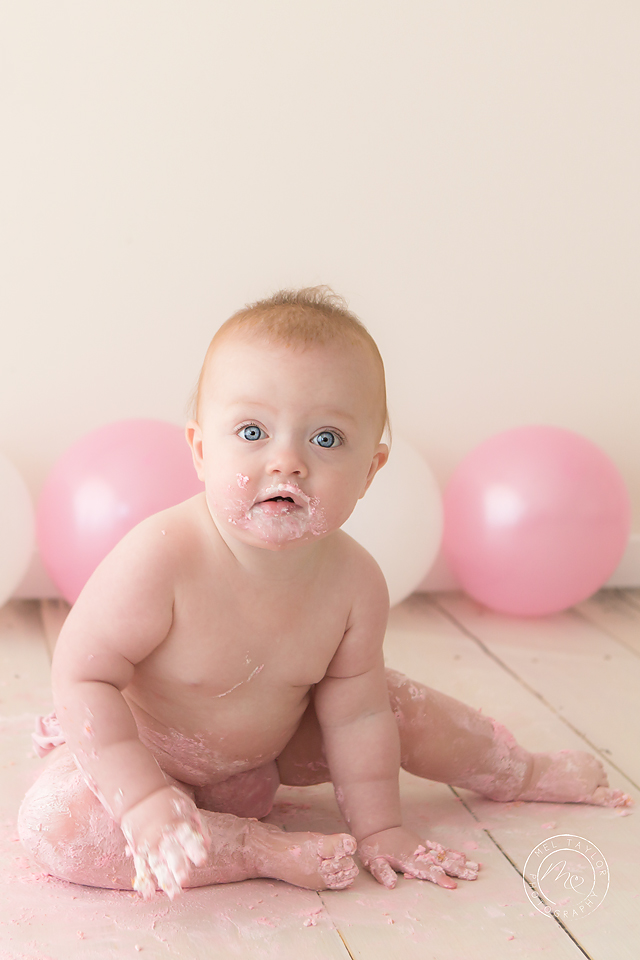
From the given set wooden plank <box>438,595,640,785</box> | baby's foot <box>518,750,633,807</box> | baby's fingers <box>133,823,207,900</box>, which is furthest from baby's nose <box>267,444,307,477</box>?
wooden plank <box>438,595,640,785</box>

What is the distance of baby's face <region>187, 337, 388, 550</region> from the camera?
904 mm

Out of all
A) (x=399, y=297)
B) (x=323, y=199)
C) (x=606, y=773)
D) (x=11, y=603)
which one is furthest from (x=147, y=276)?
(x=606, y=773)

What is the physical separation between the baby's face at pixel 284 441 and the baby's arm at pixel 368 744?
0.18m

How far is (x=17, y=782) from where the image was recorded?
124cm

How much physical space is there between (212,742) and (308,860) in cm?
16

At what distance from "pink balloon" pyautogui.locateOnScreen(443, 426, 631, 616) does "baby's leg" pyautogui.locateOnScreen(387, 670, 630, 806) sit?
0.72m

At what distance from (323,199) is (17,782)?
1.41 m

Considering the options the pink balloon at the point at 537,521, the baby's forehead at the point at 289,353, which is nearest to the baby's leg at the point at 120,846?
the baby's forehead at the point at 289,353

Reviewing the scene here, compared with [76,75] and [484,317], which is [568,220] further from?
[76,75]

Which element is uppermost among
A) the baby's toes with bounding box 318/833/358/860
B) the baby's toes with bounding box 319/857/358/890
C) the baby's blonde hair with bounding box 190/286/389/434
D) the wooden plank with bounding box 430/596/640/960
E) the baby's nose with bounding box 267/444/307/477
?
the baby's blonde hair with bounding box 190/286/389/434

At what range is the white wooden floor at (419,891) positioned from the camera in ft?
2.99

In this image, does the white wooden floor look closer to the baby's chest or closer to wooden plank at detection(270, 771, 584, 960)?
wooden plank at detection(270, 771, 584, 960)

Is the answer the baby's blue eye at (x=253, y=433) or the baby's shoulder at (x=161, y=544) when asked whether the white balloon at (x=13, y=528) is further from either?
the baby's blue eye at (x=253, y=433)

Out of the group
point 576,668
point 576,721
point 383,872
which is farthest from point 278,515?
point 576,668
